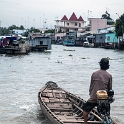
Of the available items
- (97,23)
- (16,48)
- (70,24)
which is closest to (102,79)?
(16,48)

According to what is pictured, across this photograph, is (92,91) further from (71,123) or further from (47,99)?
(47,99)

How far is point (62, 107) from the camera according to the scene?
315 inches

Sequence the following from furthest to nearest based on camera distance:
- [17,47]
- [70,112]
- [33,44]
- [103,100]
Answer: [33,44] → [17,47] → [70,112] → [103,100]

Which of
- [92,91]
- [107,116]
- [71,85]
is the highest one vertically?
A: [92,91]

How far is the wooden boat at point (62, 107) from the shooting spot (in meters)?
6.58

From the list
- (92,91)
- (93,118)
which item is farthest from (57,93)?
(92,91)

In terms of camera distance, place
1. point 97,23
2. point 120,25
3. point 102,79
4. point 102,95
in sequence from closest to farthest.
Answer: point 102,95 < point 102,79 < point 120,25 < point 97,23

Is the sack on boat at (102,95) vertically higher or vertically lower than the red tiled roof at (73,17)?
lower

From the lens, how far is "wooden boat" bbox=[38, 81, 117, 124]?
658cm

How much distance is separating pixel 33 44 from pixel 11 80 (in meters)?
24.0

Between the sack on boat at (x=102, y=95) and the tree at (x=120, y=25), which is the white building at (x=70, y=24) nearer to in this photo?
the tree at (x=120, y=25)

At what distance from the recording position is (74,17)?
96.5 meters

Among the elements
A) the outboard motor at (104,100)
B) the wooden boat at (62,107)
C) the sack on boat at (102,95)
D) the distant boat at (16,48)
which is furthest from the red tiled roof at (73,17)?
the sack on boat at (102,95)

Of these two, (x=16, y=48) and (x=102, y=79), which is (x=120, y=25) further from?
(x=102, y=79)
